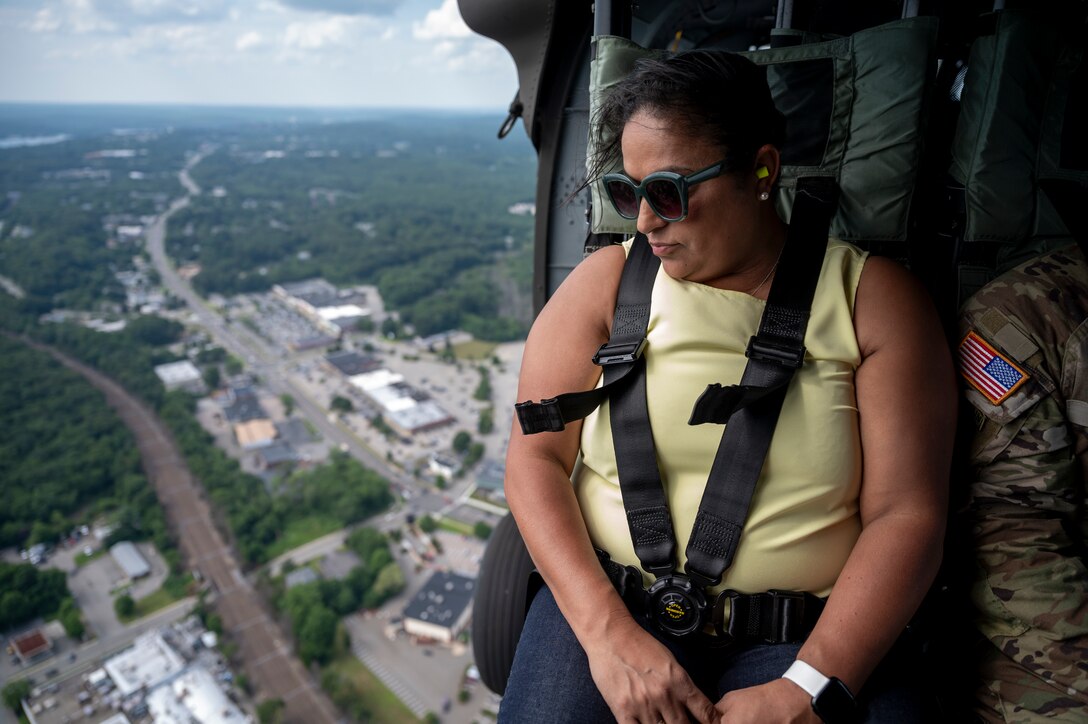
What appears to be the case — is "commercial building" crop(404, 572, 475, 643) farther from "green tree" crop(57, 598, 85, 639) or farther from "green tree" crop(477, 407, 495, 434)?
"green tree" crop(477, 407, 495, 434)

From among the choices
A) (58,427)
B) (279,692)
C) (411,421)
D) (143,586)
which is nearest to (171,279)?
(58,427)

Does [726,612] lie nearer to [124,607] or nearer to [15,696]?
[15,696]

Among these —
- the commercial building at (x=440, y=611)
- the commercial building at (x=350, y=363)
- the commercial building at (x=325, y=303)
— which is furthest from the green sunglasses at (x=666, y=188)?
the commercial building at (x=325, y=303)

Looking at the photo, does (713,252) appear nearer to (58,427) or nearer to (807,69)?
(807,69)

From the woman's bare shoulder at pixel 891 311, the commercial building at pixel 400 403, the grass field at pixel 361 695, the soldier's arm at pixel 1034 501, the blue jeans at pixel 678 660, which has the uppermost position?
the woman's bare shoulder at pixel 891 311

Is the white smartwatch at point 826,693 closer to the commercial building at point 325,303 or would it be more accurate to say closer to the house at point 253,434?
the house at point 253,434

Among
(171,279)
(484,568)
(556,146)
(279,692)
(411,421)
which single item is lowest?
(279,692)
